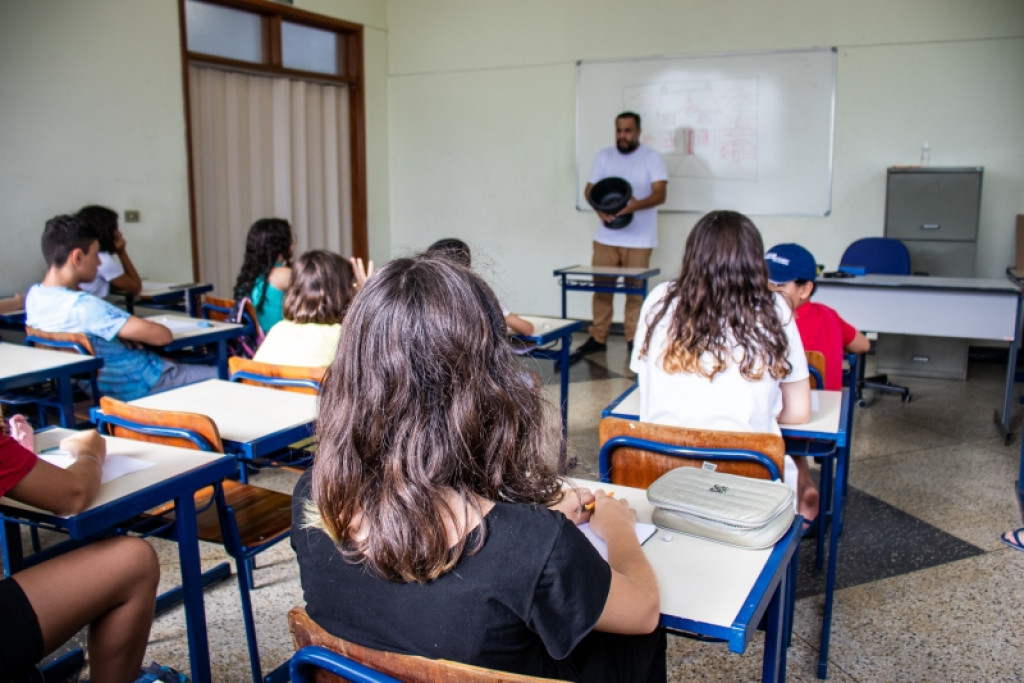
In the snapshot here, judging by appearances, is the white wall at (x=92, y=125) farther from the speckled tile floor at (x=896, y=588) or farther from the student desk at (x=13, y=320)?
the speckled tile floor at (x=896, y=588)

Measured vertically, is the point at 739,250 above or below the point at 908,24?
below

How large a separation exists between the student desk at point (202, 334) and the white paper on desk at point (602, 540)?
2.39 meters

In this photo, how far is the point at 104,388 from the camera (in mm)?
3293

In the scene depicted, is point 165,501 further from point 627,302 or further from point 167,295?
point 627,302

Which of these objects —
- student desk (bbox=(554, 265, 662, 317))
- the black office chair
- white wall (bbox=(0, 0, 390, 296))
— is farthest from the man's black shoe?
white wall (bbox=(0, 0, 390, 296))

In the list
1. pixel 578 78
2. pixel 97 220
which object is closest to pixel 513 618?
pixel 97 220

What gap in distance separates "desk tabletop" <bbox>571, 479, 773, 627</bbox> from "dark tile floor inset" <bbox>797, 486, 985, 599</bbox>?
1321 millimetres

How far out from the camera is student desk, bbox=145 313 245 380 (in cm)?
340

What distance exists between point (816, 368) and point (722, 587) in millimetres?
1529

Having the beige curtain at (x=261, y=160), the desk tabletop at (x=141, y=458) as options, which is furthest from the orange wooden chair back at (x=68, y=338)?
the beige curtain at (x=261, y=160)

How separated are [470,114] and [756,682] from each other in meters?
6.01

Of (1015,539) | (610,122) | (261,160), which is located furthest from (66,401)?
(610,122)

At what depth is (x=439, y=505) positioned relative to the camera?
1053 millimetres

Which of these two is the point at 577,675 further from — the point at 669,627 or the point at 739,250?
the point at 739,250
